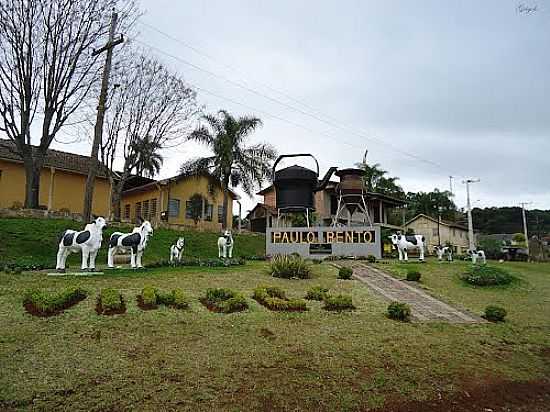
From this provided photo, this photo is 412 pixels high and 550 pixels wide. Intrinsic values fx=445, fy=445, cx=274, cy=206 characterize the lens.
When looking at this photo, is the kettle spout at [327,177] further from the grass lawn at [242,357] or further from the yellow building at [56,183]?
the yellow building at [56,183]

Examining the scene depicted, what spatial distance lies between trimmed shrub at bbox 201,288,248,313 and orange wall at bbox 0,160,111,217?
964 inches

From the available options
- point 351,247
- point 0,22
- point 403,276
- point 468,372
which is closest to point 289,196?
point 351,247

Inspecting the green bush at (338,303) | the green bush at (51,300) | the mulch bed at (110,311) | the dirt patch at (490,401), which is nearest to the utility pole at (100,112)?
the green bush at (51,300)

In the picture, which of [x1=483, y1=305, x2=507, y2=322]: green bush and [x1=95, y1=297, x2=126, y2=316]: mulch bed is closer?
[x1=95, y1=297, x2=126, y2=316]: mulch bed

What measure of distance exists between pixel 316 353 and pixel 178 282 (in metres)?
6.01

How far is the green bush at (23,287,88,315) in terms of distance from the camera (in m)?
8.72

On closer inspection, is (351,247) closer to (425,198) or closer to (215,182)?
(215,182)

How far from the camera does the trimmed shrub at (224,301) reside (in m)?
9.73

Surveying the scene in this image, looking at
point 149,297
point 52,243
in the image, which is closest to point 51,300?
point 149,297

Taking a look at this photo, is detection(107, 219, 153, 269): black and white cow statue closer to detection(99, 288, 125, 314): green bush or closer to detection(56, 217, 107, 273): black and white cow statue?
detection(56, 217, 107, 273): black and white cow statue

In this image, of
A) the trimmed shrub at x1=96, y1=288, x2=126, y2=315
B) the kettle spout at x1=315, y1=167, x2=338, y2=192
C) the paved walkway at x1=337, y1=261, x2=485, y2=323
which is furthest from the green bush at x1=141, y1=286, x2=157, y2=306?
the kettle spout at x1=315, y1=167, x2=338, y2=192

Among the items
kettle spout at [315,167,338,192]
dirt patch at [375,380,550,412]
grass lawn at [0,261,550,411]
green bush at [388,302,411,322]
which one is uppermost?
kettle spout at [315,167,338,192]

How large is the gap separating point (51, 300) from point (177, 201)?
2785 centimetres

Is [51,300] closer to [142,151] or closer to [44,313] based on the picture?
[44,313]
